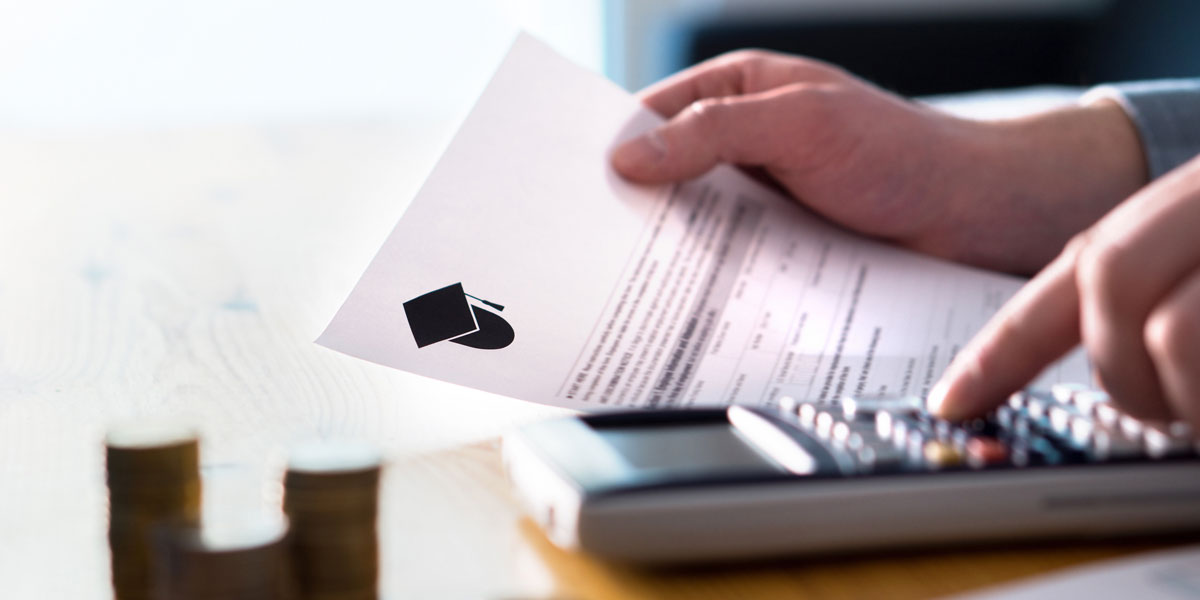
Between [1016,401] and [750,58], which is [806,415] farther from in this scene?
[750,58]

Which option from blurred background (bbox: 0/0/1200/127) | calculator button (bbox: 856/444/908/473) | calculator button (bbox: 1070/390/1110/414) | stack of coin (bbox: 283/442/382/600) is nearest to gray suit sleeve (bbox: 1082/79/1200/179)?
calculator button (bbox: 1070/390/1110/414)

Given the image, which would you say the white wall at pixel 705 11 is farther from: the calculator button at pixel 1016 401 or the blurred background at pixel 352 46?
the calculator button at pixel 1016 401

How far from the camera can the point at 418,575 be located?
12.3 inches

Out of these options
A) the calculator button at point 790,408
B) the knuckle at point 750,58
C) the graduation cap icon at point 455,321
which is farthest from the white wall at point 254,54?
the calculator button at point 790,408

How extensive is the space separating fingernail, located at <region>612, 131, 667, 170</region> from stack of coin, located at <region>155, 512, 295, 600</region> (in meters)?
0.45

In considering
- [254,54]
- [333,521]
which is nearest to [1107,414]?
[333,521]

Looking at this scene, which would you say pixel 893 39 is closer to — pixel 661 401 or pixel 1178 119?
pixel 1178 119

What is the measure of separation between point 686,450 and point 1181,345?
0.15 metres

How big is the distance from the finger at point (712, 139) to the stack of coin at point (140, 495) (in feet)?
1.39

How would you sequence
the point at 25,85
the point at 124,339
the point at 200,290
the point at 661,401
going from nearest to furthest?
the point at 661,401 < the point at 124,339 < the point at 200,290 < the point at 25,85

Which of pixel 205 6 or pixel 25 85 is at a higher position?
pixel 205 6

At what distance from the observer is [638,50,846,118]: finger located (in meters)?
0.86

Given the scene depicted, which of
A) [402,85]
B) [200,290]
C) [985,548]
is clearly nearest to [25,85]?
[402,85]

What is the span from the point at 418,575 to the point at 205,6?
2.69m
